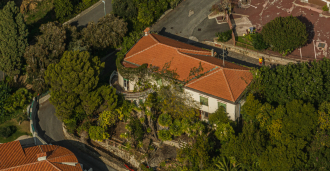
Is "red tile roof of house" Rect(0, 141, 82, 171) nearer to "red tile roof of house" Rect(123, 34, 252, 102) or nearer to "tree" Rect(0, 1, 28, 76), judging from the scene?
"red tile roof of house" Rect(123, 34, 252, 102)

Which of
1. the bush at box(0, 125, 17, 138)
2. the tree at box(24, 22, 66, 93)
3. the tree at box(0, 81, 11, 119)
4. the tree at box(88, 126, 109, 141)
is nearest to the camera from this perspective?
the tree at box(88, 126, 109, 141)

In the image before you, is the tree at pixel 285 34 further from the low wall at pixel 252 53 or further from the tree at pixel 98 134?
the tree at pixel 98 134

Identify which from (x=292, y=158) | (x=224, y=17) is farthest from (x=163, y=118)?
(x=224, y=17)

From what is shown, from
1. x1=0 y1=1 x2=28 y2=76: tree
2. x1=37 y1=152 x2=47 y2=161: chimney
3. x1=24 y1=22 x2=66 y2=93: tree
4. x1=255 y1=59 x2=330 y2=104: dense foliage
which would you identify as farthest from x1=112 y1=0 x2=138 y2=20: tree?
x1=37 y1=152 x2=47 y2=161: chimney

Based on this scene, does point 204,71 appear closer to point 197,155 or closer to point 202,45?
point 197,155

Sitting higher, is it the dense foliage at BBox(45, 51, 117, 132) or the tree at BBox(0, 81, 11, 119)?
the dense foliage at BBox(45, 51, 117, 132)

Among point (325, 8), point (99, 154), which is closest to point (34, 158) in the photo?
point (99, 154)

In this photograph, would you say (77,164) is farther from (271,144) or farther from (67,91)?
(271,144)
